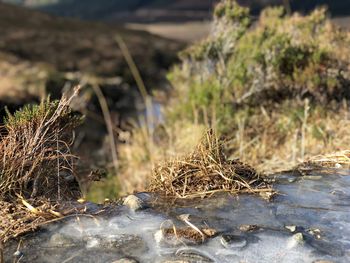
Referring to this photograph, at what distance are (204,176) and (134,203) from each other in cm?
42

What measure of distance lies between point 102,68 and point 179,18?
84.5 feet

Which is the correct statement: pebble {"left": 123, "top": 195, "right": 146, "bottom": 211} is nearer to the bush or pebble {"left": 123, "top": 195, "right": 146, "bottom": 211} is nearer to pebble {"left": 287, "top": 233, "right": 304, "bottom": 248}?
pebble {"left": 287, "top": 233, "right": 304, "bottom": 248}

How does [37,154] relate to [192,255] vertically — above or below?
above

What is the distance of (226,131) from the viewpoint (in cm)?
634

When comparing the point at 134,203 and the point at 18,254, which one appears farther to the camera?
the point at 134,203

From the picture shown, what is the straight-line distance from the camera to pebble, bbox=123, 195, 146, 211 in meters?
3.00

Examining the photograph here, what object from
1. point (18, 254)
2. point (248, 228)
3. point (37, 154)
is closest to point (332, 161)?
point (248, 228)

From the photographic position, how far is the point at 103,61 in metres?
27.0

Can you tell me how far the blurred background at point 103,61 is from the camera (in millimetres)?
8891

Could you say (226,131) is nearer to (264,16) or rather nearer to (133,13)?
(264,16)

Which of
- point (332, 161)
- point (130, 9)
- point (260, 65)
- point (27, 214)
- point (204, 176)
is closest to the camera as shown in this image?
point (27, 214)

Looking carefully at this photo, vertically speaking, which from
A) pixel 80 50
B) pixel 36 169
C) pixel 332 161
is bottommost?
pixel 80 50

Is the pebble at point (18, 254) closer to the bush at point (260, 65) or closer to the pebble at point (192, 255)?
the pebble at point (192, 255)

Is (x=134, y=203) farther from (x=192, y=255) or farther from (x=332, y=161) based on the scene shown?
(x=332, y=161)
